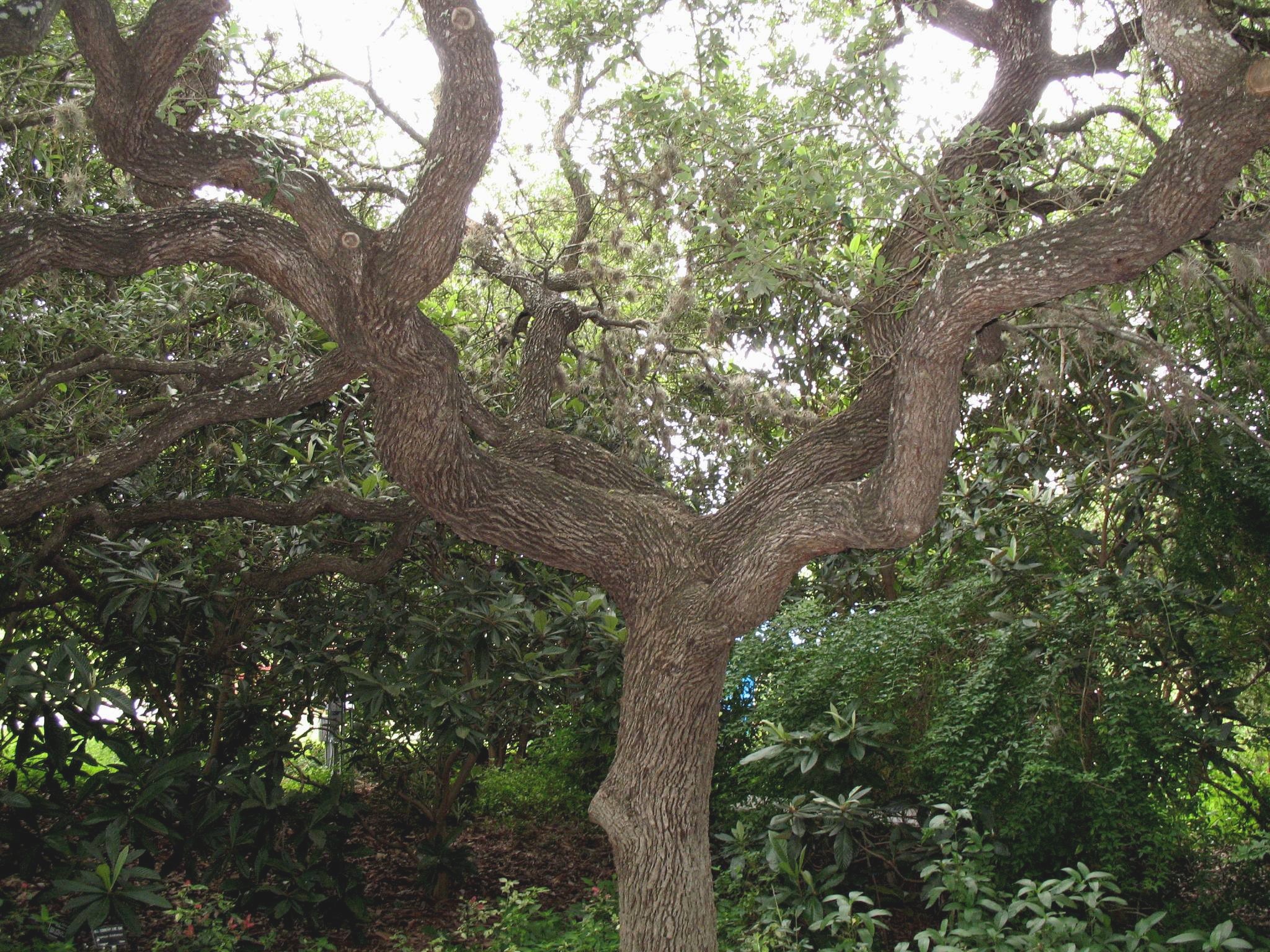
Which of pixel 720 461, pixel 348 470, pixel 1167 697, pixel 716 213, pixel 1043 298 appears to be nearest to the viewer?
pixel 1043 298

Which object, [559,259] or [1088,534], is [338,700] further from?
[1088,534]

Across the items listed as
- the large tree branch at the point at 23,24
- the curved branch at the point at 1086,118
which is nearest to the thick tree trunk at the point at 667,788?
the curved branch at the point at 1086,118

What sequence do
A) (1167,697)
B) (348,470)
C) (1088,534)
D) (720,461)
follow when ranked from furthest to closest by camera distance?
(720,461)
(348,470)
(1088,534)
(1167,697)

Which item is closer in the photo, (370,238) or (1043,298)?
(1043,298)

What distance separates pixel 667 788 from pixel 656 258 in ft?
9.19

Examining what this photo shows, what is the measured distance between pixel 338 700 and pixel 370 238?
2657 mm

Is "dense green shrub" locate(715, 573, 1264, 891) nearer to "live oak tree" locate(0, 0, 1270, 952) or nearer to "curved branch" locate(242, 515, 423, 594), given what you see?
"live oak tree" locate(0, 0, 1270, 952)

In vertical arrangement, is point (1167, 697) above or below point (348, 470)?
→ below

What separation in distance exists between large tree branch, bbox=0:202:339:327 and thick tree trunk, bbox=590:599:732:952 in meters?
1.84

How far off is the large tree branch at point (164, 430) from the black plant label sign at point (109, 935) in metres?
1.73

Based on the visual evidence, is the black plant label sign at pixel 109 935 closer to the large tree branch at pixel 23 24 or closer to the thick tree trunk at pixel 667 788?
the thick tree trunk at pixel 667 788

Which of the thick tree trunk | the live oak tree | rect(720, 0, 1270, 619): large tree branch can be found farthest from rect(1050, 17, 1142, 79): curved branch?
the thick tree trunk

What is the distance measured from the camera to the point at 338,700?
5.30 m

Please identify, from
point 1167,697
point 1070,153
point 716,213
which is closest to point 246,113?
point 716,213
